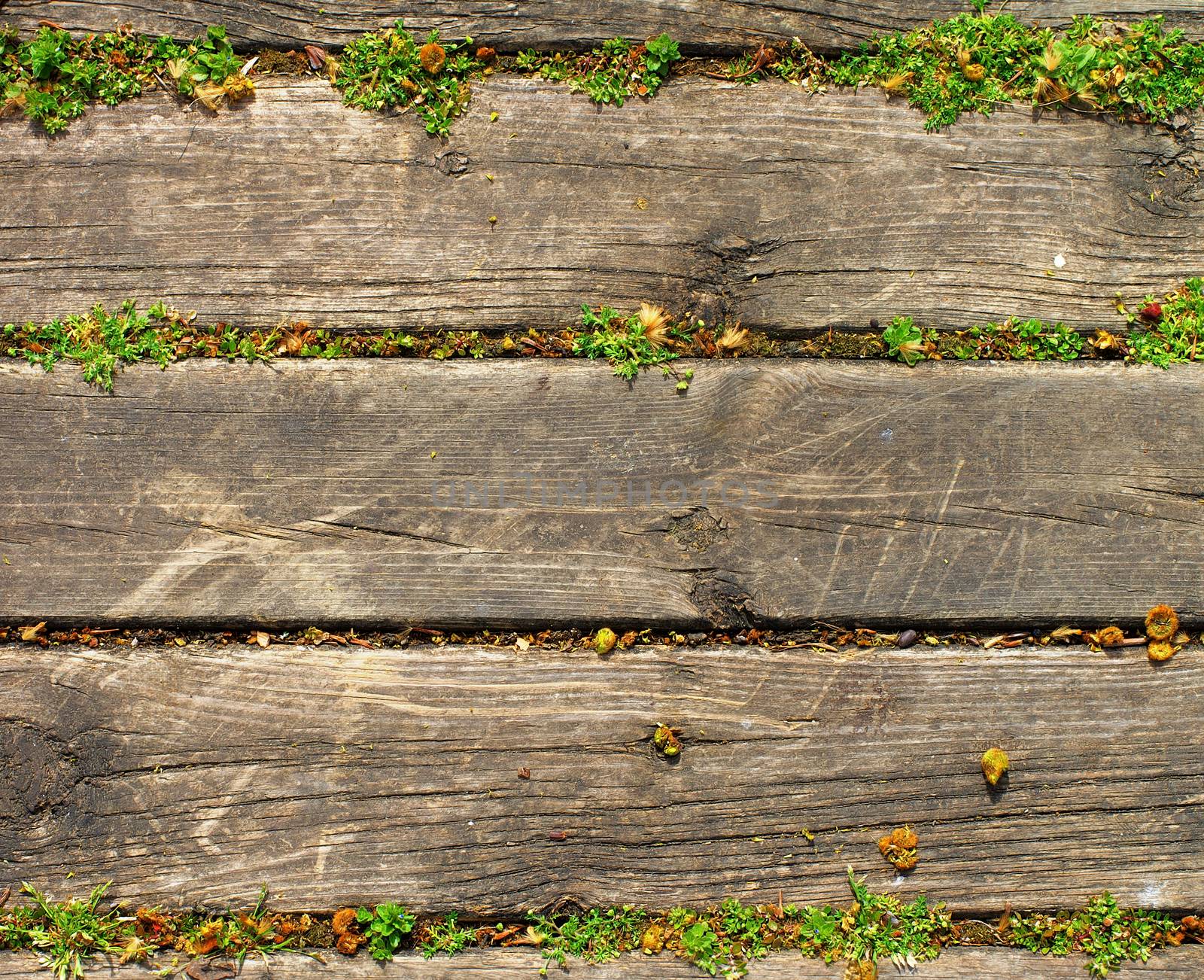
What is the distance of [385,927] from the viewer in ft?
7.64

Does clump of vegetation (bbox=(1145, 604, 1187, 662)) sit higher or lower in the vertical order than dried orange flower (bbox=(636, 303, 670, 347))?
lower

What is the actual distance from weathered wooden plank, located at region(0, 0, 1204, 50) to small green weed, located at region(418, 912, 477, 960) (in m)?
2.45

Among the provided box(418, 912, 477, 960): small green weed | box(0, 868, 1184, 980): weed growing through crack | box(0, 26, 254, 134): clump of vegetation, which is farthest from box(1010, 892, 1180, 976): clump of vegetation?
box(0, 26, 254, 134): clump of vegetation

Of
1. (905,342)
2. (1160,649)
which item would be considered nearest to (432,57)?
(905,342)

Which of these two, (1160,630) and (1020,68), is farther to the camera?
(1020,68)

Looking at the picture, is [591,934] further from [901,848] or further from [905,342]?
[905,342]

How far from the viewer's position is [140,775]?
2.39m

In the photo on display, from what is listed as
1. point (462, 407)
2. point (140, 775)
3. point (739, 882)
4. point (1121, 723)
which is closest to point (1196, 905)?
point (1121, 723)

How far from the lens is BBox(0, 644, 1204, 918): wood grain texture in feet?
7.79

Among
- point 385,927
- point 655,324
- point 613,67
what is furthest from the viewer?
point 613,67

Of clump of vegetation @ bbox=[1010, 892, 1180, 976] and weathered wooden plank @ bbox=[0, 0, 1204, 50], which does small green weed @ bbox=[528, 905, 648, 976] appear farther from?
weathered wooden plank @ bbox=[0, 0, 1204, 50]

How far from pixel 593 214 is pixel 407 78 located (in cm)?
66

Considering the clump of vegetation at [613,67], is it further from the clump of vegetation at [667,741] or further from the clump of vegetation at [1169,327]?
the clump of vegetation at [667,741]

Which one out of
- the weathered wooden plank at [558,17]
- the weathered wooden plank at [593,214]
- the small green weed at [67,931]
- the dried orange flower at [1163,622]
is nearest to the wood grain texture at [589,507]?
the dried orange flower at [1163,622]
